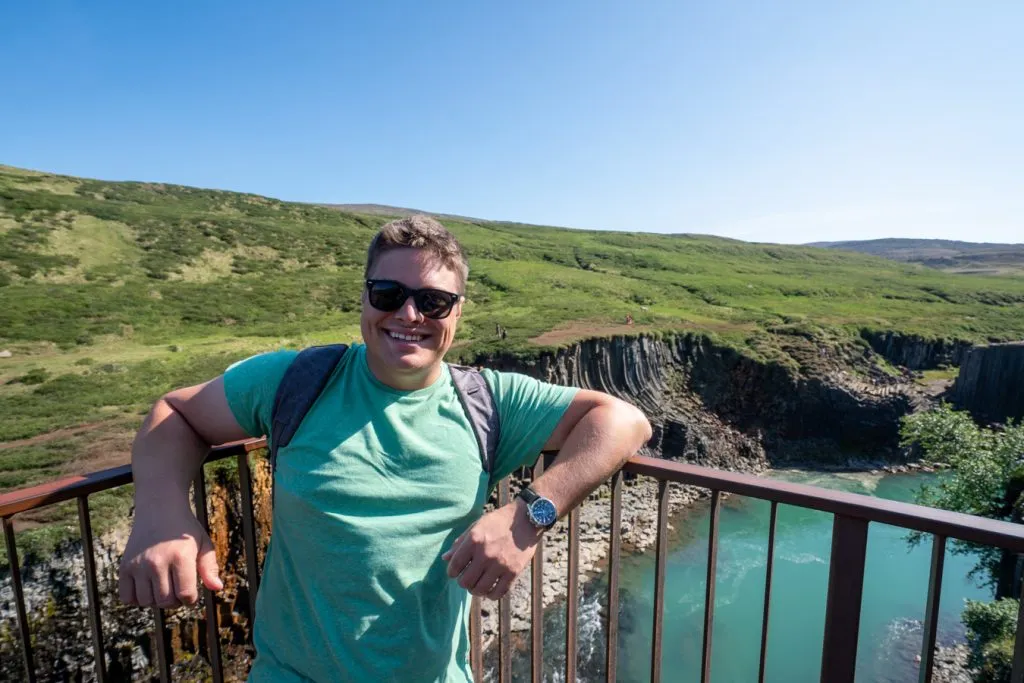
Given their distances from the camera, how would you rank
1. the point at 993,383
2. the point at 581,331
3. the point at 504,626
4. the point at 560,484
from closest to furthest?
the point at 560,484 → the point at 504,626 → the point at 581,331 → the point at 993,383

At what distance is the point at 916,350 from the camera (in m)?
42.8

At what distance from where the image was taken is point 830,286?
207 feet

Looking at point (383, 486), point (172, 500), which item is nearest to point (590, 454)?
point (383, 486)

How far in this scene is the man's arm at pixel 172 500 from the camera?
1.71m

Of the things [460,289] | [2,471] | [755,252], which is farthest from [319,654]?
[755,252]

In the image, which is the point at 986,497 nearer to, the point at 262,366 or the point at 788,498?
the point at 788,498

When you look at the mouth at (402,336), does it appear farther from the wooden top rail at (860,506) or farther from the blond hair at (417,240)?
the wooden top rail at (860,506)

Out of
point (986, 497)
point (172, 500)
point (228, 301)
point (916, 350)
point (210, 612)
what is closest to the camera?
point (172, 500)

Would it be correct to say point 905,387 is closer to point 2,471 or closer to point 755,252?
point 2,471

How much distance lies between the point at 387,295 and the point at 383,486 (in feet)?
2.12

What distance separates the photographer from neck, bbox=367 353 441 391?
6.73 ft

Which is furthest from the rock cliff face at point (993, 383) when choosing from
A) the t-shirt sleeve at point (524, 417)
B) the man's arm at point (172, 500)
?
the man's arm at point (172, 500)

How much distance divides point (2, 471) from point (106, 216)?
118 feet

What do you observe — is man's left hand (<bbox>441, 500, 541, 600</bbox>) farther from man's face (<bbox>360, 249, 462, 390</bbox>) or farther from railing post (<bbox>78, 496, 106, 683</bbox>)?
railing post (<bbox>78, 496, 106, 683</bbox>)
